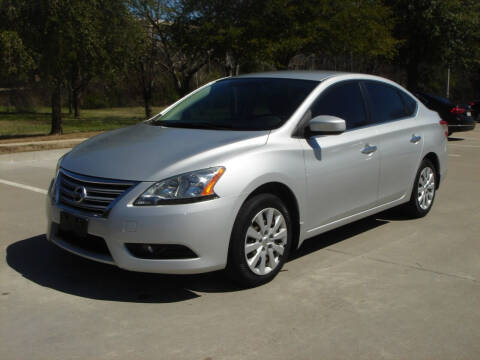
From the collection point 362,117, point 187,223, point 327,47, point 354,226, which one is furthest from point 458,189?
point 327,47

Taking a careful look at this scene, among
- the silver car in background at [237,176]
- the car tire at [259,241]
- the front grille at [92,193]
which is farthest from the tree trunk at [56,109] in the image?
the car tire at [259,241]

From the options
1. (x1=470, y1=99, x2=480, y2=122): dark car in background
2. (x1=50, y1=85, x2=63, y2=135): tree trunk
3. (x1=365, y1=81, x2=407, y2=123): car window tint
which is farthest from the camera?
(x1=470, y1=99, x2=480, y2=122): dark car in background

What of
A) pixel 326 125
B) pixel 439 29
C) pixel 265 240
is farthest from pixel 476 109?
pixel 265 240

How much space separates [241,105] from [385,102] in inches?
69.3

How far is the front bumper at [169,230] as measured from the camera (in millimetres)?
4406

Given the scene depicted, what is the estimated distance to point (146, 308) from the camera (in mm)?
4500

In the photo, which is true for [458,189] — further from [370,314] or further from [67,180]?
[67,180]

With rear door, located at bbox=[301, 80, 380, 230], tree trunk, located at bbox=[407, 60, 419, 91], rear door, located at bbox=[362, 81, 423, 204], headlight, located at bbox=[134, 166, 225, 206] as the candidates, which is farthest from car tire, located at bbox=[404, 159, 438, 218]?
tree trunk, located at bbox=[407, 60, 419, 91]

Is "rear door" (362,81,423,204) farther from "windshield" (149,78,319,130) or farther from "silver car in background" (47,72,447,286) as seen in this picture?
"windshield" (149,78,319,130)

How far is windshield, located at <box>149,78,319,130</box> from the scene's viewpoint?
17.9ft

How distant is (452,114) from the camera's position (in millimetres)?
17453

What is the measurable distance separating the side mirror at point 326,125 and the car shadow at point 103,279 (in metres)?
1.24

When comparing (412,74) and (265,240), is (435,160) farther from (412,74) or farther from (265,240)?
(412,74)

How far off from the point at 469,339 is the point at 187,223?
6.58 feet
